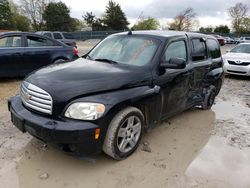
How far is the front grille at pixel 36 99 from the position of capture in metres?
3.18

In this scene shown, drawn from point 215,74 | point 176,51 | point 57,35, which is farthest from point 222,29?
point 176,51

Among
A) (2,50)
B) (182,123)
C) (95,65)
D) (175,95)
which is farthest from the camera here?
(2,50)

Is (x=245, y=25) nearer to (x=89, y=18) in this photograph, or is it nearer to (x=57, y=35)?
(x=89, y=18)

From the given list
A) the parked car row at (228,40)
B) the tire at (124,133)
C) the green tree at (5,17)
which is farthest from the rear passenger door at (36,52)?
the green tree at (5,17)

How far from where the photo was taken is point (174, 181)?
3227 mm

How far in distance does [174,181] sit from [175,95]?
161 cm

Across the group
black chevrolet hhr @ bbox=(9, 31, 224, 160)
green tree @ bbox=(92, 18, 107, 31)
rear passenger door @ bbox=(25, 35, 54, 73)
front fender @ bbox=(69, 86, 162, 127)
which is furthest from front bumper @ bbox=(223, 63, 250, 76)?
green tree @ bbox=(92, 18, 107, 31)

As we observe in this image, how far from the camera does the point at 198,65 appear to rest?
16.4 ft

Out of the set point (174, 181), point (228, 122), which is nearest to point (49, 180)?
point (174, 181)

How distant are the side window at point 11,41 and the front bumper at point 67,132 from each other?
4.91 metres

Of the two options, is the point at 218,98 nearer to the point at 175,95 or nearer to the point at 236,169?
the point at 175,95

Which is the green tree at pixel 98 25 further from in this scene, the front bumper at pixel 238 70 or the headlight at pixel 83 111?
the headlight at pixel 83 111

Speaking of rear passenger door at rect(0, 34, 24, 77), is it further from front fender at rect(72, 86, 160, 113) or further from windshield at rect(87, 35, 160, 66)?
front fender at rect(72, 86, 160, 113)

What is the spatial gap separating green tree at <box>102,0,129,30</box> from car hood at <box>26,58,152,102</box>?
5644cm
